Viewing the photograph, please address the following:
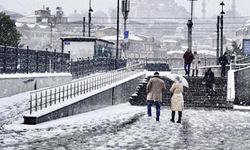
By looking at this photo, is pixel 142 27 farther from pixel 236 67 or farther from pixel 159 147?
pixel 159 147

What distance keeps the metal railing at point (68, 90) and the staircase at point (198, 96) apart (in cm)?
145

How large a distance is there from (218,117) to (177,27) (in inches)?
6388

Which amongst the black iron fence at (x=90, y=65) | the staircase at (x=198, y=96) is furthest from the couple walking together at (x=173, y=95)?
the black iron fence at (x=90, y=65)

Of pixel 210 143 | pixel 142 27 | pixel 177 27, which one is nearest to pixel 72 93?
pixel 210 143

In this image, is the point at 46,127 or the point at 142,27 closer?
the point at 46,127

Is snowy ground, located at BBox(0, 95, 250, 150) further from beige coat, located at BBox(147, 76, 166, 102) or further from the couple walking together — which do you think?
beige coat, located at BBox(147, 76, 166, 102)

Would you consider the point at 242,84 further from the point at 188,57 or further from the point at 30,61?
the point at 30,61

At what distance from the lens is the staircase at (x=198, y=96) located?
2311 cm

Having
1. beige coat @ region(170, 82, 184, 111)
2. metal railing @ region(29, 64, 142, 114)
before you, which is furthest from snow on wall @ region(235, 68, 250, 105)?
beige coat @ region(170, 82, 184, 111)

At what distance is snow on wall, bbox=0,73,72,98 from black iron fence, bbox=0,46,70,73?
1.68 feet

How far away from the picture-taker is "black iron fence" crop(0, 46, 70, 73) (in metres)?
20.3

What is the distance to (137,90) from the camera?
25281 millimetres

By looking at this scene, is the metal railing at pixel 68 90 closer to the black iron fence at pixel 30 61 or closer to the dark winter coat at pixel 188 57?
the black iron fence at pixel 30 61

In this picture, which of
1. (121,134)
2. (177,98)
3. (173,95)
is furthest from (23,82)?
(121,134)
